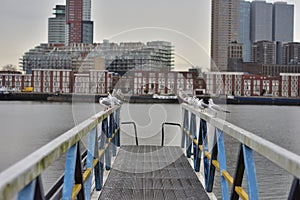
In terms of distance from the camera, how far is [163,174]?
16.6ft

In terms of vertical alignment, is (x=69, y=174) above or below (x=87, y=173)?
above

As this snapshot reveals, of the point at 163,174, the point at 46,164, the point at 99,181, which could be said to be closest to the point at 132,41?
the point at 163,174

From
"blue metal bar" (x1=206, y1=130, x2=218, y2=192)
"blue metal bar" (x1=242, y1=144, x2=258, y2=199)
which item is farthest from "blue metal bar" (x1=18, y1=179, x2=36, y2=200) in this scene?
"blue metal bar" (x1=206, y1=130, x2=218, y2=192)

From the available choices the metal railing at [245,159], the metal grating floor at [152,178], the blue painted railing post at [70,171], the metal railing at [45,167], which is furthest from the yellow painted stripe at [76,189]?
the metal grating floor at [152,178]

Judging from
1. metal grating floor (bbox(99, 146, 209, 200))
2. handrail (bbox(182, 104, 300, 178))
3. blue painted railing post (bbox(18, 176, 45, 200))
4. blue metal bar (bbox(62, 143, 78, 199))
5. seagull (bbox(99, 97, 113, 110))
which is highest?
seagull (bbox(99, 97, 113, 110))

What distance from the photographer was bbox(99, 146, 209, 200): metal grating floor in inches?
161

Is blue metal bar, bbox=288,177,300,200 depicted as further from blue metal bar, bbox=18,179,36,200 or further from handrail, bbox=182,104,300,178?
blue metal bar, bbox=18,179,36,200

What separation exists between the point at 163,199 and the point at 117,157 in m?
2.56

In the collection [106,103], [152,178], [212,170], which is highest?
[106,103]

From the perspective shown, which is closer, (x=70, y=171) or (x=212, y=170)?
(x=70, y=171)

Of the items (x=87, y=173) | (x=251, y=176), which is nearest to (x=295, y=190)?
(x=251, y=176)

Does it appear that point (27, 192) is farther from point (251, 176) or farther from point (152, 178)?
point (152, 178)

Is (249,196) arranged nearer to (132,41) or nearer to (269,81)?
(132,41)

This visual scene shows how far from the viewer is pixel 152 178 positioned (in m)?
4.83
